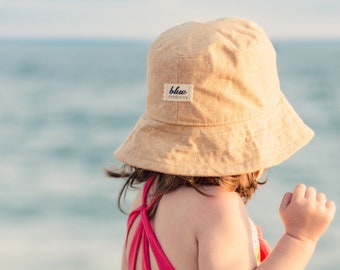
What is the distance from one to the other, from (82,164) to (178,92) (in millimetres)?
5237

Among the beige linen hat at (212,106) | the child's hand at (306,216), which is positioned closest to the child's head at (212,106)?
the beige linen hat at (212,106)

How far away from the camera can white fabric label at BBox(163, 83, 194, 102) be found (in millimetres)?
1729

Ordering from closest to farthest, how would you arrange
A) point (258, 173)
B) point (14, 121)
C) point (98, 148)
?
point (258, 173), point (98, 148), point (14, 121)

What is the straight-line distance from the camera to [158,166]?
174 cm

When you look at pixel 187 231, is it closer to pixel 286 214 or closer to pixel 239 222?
pixel 239 222

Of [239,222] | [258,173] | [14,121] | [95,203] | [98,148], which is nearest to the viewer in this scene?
[239,222]

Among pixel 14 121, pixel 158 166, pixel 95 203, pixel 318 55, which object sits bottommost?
pixel 318 55

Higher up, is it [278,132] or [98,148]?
[278,132]

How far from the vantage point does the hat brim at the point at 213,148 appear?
1.72m

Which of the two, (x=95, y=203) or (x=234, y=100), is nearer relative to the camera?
(x=234, y=100)

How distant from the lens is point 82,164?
6.90 m

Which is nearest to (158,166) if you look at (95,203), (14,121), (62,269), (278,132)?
(278,132)

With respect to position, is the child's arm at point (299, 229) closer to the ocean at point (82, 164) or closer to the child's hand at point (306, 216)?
the child's hand at point (306, 216)

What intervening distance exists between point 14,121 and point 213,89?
24.7 feet
